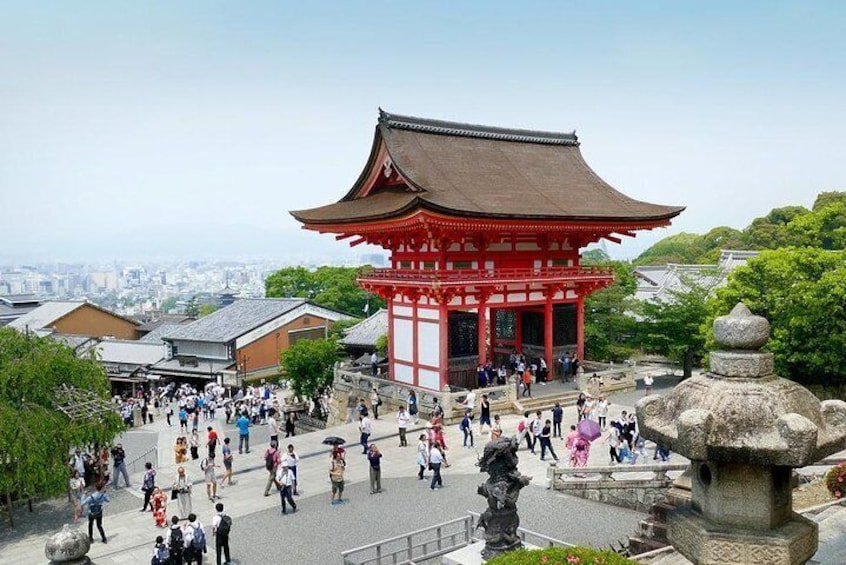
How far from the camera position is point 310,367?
38812 mm

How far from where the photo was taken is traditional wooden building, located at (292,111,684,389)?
1077 inches

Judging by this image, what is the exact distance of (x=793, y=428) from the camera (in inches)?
223

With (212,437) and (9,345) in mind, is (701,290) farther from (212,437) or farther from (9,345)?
(9,345)

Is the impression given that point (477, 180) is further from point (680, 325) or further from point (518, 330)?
point (680, 325)

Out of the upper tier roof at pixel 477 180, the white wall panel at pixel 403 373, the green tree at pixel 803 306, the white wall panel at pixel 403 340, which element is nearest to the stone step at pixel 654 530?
the upper tier roof at pixel 477 180

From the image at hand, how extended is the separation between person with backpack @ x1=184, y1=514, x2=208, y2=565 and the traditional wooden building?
1446cm

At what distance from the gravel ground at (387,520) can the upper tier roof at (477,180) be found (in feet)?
37.4

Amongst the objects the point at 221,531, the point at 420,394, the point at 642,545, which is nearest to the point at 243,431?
the point at 420,394

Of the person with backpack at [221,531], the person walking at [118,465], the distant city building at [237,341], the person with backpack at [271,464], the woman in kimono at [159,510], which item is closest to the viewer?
the person with backpack at [221,531]

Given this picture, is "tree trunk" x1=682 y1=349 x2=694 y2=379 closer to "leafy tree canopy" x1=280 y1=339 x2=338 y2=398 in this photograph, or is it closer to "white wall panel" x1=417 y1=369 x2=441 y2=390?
"white wall panel" x1=417 y1=369 x2=441 y2=390

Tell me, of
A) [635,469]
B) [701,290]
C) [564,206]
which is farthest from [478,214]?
[701,290]

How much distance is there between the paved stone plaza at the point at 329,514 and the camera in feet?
47.7

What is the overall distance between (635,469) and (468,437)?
22.1 feet

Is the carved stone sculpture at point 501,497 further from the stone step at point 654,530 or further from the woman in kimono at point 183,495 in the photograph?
the woman in kimono at point 183,495
